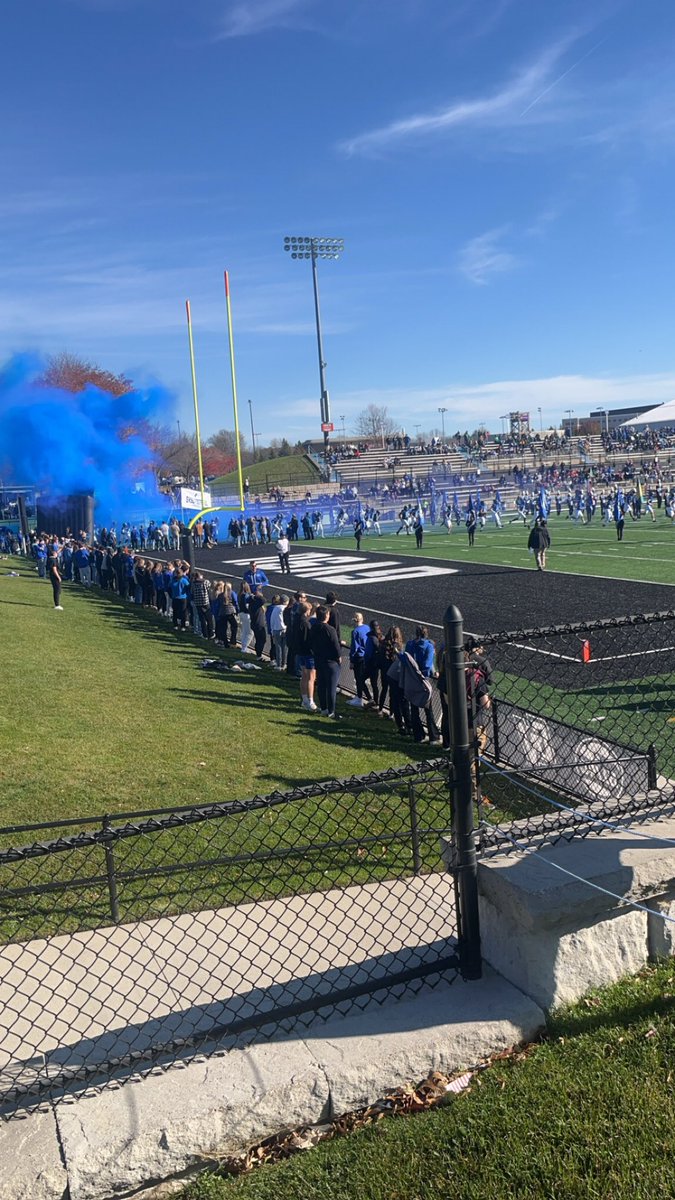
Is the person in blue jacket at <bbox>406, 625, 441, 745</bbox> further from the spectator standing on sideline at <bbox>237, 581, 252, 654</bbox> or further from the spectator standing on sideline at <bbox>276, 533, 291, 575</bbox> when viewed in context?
the spectator standing on sideline at <bbox>276, 533, 291, 575</bbox>

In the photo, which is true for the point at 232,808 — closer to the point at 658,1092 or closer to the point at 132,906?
the point at 658,1092

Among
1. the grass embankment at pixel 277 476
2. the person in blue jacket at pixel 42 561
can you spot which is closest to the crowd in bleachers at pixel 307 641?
the person in blue jacket at pixel 42 561

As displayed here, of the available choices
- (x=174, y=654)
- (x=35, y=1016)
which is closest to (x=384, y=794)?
(x=35, y=1016)

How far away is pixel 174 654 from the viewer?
687 inches

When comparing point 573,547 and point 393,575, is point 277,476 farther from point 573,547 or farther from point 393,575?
point 393,575

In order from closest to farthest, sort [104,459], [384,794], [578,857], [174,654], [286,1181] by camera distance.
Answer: [286,1181], [578,857], [384,794], [174,654], [104,459]

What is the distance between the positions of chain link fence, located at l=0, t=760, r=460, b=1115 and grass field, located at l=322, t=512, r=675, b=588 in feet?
42.2

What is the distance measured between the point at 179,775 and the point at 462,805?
5.79 metres

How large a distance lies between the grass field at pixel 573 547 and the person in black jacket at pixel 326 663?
25.8ft

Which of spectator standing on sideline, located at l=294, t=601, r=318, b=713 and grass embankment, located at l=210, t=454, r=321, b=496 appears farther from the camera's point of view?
grass embankment, located at l=210, t=454, r=321, b=496

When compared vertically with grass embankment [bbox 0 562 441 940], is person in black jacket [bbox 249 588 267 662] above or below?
above

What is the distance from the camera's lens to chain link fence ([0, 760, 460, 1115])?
140 inches

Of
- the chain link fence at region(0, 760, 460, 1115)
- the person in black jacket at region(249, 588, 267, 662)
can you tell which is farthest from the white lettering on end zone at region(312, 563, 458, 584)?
the chain link fence at region(0, 760, 460, 1115)

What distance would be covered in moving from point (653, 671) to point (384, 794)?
257 inches
